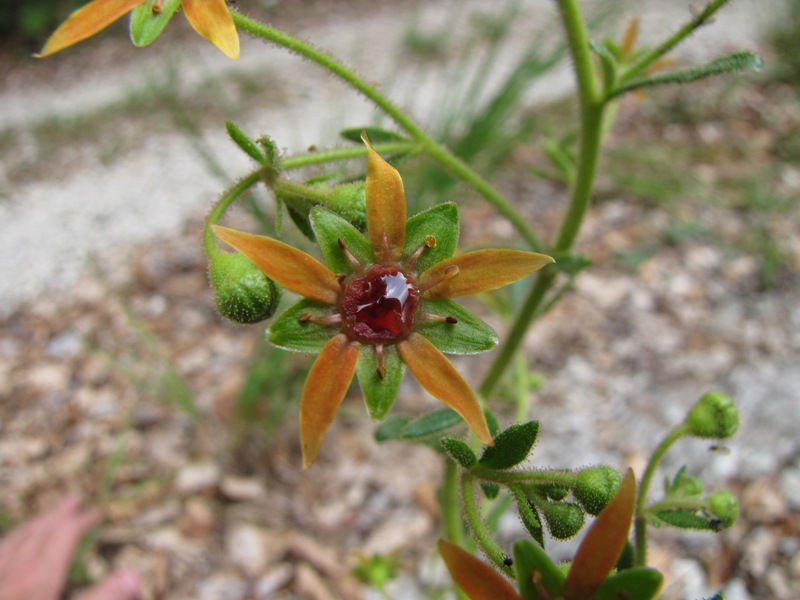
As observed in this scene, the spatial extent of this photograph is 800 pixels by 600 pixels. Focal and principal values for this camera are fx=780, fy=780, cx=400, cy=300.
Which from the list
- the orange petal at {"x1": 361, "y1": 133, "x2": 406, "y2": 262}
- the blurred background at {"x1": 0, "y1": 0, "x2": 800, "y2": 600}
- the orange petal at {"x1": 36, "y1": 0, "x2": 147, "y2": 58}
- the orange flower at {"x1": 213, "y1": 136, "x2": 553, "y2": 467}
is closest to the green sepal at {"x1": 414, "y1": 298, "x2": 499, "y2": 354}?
the orange flower at {"x1": 213, "y1": 136, "x2": 553, "y2": 467}

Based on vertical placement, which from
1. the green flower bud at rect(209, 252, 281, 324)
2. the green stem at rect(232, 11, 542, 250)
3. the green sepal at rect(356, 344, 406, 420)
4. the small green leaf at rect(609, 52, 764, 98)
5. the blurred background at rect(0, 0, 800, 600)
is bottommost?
the blurred background at rect(0, 0, 800, 600)

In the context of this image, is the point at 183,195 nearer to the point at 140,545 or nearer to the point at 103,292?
the point at 103,292

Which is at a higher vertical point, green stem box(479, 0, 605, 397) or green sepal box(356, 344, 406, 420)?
green stem box(479, 0, 605, 397)

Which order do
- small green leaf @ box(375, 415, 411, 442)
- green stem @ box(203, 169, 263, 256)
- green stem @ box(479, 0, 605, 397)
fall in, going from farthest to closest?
1. small green leaf @ box(375, 415, 411, 442)
2. green stem @ box(479, 0, 605, 397)
3. green stem @ box(203, 169, 263, 256)

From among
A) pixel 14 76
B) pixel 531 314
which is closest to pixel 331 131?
pixel 531 314

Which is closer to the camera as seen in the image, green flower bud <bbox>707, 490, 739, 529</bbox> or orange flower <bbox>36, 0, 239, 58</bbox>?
orange flower <bbox>36, 0, 239, 58</bbox>

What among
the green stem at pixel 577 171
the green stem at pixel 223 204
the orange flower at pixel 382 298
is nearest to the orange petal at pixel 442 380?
the orange flower at pixel 382 298

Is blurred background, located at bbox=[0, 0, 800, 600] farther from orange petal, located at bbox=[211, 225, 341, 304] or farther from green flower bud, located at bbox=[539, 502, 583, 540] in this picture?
green flower bud, located at bbox=[539, 502, 583, 540]
